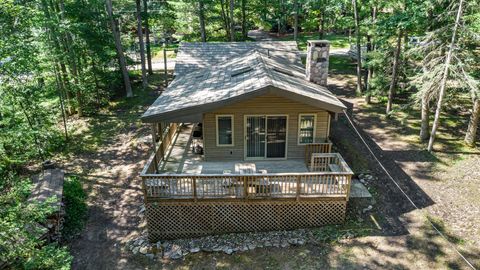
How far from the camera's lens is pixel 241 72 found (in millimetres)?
12719

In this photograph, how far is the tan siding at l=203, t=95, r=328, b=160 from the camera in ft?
36.8

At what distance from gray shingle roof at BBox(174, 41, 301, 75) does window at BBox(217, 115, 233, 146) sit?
19.1 ft

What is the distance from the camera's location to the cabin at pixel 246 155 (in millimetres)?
9641

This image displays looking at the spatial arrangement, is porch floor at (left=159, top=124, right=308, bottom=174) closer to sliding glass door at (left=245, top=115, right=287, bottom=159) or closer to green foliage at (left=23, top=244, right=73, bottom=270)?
sliding glass door at (left=245, top=115, right=287, bottom=159)

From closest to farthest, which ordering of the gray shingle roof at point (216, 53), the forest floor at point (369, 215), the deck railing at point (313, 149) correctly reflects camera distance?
the forest floor at point (369, 215), the deck railing at point (313, 149), the gray shingle roof at point (216, 53)

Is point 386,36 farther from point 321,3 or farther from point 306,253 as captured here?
point 306,253

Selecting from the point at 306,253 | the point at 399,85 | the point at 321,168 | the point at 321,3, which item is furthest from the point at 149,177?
the point at 321,3

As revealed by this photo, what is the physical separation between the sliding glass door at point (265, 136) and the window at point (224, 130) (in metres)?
0.57

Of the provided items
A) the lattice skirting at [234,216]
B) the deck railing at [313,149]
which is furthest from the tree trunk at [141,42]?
the lattice skirting at [234,216]

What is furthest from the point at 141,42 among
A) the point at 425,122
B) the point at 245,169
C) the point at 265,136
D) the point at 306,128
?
the point at 425,122

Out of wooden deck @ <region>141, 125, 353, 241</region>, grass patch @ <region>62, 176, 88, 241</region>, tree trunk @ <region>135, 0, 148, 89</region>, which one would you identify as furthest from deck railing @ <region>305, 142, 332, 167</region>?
tree trunk @ <region>135, 0, 148, 89</region>

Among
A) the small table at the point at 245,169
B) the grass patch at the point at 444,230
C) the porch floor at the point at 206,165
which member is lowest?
the grass patch at the point at 444,230

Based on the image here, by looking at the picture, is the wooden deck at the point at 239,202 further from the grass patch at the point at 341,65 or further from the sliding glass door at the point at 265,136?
the grass patch at the point at 341,65

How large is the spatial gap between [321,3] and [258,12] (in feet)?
23.5
